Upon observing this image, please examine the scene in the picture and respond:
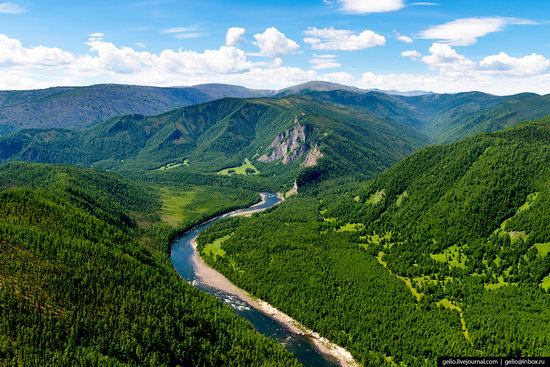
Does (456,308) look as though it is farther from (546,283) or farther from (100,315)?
(100,315)

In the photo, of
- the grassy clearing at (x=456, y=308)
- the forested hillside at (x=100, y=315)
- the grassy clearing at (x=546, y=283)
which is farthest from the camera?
the grassy clearing at (x=546, y=283)

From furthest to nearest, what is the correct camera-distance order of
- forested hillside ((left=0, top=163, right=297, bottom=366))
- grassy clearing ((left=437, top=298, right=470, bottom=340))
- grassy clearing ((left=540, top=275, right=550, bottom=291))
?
grassy clearing ((left=540, top=275, right=550, bottom=291))
grassy clearing ((left=437, top=298, right=470, bottom=340))
forested hillside ((left=0, top=163, right=297, bottom=366))

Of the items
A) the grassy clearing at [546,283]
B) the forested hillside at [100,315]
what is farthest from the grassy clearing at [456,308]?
the forested hillside at [100,315]

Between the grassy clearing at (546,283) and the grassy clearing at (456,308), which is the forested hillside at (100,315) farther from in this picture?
the grassy clearing at (546,283)

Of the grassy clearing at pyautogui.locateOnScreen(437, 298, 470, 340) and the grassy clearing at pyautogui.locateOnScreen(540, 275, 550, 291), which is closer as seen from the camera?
the grassy clearing at pyautogui.locateOnScreen(437, 298, 470, 340)

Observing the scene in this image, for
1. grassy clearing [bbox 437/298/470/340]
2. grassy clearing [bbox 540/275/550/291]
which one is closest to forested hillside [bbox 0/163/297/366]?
grassy clearing [bbox 437/298/470/340]

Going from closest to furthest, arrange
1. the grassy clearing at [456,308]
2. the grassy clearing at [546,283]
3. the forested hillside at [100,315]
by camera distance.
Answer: the forested hillside at [100,315]
the grassy clearing at [456,308]
the grassy clearing at [546,283]

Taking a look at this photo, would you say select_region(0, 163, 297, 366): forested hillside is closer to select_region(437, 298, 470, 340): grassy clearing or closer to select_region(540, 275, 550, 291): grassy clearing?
select_region(437, 298, 470, 340): grassy clearing

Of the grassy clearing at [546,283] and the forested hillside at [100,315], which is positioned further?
the grassy clearing at [546,283]

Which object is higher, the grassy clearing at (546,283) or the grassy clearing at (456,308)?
the grassy clearing at (546,283)

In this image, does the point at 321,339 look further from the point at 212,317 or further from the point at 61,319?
the point at 61,319

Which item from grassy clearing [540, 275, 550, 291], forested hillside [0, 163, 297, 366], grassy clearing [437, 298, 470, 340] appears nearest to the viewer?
forested hillside [0, 163, 297, 366]

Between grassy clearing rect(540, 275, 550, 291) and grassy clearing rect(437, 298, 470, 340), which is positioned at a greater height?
grassy clearing rect(540, 275, 550, 291)
